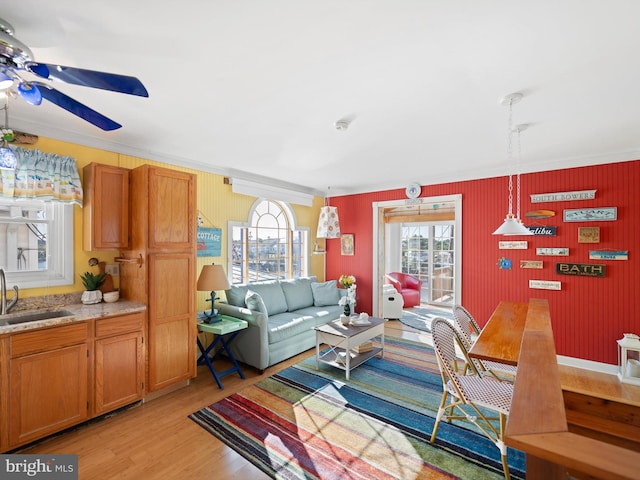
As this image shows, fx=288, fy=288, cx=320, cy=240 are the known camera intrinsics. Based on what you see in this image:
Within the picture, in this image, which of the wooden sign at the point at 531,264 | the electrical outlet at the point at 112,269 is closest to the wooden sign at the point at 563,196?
the wooden sign at the point at 531,264

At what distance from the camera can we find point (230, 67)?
5.91 ft

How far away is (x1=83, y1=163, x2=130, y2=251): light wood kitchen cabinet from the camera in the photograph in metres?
2.69

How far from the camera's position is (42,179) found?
2.55 meters

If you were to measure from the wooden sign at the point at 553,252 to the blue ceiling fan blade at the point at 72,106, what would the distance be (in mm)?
4628

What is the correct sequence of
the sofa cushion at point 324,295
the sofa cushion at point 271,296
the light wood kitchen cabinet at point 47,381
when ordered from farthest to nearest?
the sofa cushion at point 324,295, the sofa cushion at point 271,296, the light wood kitchen cabinet at point 47,381

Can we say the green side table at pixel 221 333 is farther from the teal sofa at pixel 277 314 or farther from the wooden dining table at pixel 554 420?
the wooden dining table at pixel 554 420

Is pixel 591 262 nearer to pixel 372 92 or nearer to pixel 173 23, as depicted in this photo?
pixel 372 92

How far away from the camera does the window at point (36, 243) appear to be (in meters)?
2.51

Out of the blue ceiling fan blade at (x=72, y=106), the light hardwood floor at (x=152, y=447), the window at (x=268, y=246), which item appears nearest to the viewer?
the blue ceiling fan blade at (x=72, y=106)

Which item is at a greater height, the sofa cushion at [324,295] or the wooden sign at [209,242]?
the wooden sign at [209,242]

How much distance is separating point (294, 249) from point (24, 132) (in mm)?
3771

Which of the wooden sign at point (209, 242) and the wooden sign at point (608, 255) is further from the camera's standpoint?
the wooden sign at point (209, 242)

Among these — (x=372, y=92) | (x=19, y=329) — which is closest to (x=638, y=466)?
(x=372, y=92)

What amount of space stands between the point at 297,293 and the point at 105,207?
2847mm
